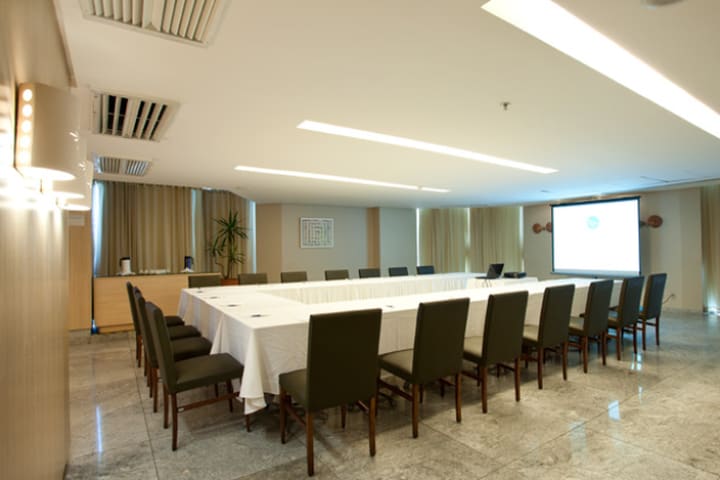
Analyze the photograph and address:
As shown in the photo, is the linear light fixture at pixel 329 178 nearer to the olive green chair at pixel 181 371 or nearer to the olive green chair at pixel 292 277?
the olive green chair at pixel 292 277

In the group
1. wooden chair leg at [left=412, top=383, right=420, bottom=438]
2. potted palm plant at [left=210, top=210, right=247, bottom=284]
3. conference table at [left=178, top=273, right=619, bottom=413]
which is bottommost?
wooden chair leg at [left=412, top=383, right=420, bottom=438]

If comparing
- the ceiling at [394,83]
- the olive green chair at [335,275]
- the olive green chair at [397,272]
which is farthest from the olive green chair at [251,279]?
the olive green chair at [397,272]

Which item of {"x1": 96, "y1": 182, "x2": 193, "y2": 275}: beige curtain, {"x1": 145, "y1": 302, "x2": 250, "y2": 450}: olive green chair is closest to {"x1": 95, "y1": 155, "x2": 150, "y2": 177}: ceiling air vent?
{"x1": 96, "y1": 182, "x2": 193, "y2": 275}: beige curtain

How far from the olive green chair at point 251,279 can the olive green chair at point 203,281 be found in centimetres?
34

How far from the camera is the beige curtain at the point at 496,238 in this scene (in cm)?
979

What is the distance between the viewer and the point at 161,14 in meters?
1.68

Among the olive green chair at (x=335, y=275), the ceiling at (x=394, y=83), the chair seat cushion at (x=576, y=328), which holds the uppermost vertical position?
the ceiling at (x=394, y=83)

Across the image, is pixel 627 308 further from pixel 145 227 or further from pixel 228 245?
pixel 145 227

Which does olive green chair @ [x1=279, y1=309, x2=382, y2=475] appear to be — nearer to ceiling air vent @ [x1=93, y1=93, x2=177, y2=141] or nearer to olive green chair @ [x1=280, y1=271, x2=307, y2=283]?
ceiling air vent @ [x1=93, y1=93, x2=177, y2=141]

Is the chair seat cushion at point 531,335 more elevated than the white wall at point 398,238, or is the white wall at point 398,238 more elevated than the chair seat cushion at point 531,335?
the white wall at point 398,238

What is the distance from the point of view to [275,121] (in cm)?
309

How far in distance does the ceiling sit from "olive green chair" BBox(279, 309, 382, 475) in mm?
1487

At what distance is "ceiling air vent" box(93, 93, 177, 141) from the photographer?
2693mm

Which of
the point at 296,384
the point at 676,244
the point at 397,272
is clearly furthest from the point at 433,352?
the point at 676,244
